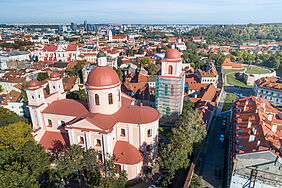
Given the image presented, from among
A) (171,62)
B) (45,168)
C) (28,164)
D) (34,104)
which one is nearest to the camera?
(28,164)

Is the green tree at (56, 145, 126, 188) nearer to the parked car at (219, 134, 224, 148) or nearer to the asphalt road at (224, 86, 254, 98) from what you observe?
the parked car at (219, 134, 224, 148)

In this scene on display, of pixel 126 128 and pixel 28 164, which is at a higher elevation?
pixel 126 128

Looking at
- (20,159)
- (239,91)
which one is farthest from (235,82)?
(20,159)

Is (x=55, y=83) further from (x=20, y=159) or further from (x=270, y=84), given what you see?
(x=270, y=84)

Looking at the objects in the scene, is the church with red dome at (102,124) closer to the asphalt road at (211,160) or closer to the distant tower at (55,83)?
the distant tower at (55,83)

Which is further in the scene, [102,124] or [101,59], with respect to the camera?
[101,59]

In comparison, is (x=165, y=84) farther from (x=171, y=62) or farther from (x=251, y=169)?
(x=251, y=169)

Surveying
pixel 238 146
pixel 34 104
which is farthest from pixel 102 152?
pixel 238 146
